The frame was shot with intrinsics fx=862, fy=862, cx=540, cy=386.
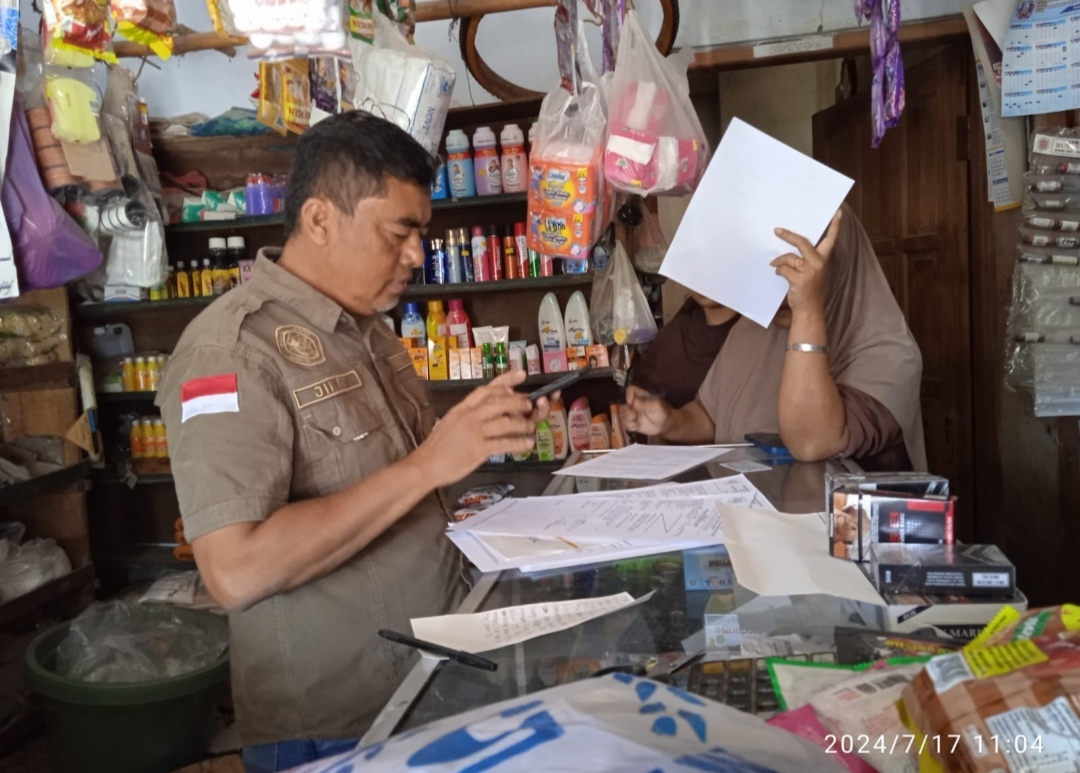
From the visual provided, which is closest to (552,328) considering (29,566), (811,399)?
(811,399)

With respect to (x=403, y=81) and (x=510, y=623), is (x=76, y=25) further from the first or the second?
(x=510, y=623)

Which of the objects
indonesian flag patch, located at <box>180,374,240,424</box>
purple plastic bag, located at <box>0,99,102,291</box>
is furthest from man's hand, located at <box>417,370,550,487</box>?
purple plastic bag, located at <box>0,99,102,291</box>

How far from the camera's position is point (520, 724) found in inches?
17.4

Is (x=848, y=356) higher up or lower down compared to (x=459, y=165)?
lower down

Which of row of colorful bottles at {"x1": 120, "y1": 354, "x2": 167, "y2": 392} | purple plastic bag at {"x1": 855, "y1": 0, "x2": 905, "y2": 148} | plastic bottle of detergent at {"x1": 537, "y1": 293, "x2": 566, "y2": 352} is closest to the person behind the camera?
purple plastic bag at {"x1": 855, "y1": 0, "x2": 905, "y2": 148}

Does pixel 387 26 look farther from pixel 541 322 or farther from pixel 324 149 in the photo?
pixel 541 322

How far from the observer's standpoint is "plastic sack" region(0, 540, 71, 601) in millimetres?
2648

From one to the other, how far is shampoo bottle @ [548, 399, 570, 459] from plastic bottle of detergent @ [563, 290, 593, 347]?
235 mm

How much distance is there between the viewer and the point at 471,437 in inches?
45.9

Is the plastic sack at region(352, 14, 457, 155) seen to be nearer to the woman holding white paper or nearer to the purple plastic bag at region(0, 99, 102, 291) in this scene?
the woman holding white paper

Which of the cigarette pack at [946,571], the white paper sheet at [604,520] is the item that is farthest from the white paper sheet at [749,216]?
the cigarette pack at [946,571]

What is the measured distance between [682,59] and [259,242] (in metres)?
1.92

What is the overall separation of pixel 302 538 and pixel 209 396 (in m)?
0.22

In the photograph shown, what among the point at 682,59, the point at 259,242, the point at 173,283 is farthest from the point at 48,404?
the point at 682,59
